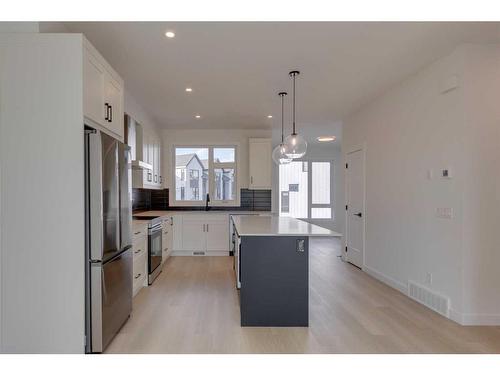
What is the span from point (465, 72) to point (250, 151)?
3848 mm

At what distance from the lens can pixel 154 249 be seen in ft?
13.7

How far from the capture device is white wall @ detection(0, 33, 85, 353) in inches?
80.0

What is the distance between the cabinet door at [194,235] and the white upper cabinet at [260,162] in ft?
4.58

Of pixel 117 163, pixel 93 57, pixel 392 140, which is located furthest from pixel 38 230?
pixel 392 140

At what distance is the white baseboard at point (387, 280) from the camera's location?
362 centimetres

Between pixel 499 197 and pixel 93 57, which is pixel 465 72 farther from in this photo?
pixel 93 57

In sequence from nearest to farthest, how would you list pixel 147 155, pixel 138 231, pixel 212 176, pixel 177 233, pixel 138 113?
1. pixel 138 231
2. pixel 138 113
3. pixel 147 155
4. pixel 177 233
5. pixel 212 176

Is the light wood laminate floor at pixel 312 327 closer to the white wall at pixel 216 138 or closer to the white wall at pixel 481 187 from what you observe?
the white wall at pixel 481 187

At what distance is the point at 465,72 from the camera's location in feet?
9.19

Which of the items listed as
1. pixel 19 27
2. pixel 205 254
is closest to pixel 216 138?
pixel 205 254

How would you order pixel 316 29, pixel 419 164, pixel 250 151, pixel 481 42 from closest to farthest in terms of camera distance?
1. pixel 316 29
2. pixel 481 42
3. pixel 419 164
4. pixel 250 151

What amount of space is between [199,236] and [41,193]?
387cm

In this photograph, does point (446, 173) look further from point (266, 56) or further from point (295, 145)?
point (266, 56)

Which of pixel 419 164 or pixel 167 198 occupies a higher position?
pixel 419 164
